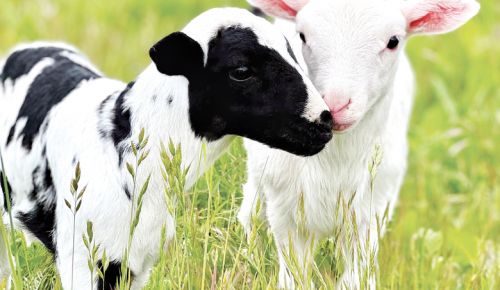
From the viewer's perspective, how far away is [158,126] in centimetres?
479

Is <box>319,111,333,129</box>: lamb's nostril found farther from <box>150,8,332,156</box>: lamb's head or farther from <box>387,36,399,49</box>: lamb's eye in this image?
<box>387,36,399,49</box>: lamb's eye

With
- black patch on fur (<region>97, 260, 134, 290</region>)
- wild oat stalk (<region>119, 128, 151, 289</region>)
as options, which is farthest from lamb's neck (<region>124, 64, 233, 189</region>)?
black patch on fur (<region>97, 260, 134, 290</region>)

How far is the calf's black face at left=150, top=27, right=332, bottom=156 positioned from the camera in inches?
179

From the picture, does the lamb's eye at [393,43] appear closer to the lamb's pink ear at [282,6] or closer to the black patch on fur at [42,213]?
the lamb's pink ear at [282,6]

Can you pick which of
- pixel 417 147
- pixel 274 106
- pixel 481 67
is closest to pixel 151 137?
pixel 274 106

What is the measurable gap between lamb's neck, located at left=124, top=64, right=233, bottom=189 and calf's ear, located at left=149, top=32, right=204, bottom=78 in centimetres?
9

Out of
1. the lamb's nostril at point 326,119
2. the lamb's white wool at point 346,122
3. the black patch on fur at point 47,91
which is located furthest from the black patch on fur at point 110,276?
the lamb's nostril at point 326,119

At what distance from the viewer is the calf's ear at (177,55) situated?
455 centimetres

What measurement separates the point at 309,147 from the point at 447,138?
439 cm

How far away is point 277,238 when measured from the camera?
5.54m

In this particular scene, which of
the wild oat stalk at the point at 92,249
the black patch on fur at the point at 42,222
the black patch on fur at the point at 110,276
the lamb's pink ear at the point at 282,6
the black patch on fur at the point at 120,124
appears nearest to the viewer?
the wild oat stalk at the point at 92,249

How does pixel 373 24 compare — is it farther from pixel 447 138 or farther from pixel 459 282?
pixel 447 138

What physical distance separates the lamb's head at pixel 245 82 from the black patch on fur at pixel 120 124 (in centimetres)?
28

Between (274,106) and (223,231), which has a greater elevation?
(274,106)
